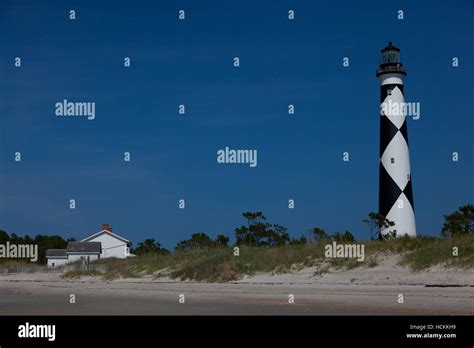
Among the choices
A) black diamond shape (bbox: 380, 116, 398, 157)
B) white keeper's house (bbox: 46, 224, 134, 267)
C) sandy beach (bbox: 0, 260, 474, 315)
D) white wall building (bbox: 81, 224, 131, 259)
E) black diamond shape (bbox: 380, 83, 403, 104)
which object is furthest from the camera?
white wall building (bbox: 81, 224, 131, 259)

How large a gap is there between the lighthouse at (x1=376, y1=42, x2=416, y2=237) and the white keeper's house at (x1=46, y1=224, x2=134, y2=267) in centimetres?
3249

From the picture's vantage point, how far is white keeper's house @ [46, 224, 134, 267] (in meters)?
57.2

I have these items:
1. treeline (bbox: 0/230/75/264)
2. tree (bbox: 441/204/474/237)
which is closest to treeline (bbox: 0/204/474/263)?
tree (bbox: 441/204/474/237)

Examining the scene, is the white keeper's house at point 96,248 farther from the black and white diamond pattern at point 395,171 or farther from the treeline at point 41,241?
the black and white diamond pattern at point 395,171

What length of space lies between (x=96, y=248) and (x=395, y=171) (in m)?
34.4

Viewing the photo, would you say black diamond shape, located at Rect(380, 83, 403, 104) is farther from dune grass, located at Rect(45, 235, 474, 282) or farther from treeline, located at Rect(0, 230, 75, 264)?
treeline, located at Rect(0, 230, 75, 264)

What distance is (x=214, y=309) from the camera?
49.1ft

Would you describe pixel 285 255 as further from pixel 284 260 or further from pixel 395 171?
pixel 395 171

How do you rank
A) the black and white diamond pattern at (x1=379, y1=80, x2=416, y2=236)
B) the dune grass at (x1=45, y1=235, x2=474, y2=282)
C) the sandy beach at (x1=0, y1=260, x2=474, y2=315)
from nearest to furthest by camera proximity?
the sandy beach at (x1=0, y1=260, x2=474, y2=315) < the dune grass at (x1=45, y1=235, x2=474, y2=282) < the black and white diamond pattern at (x1=379, y1=80, x2=416, y2=236)

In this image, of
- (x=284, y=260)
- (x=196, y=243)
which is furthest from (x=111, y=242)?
(x=284, y=260)

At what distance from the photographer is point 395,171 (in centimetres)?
3069

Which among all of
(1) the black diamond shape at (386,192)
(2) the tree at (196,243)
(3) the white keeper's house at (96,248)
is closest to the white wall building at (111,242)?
(3) the white keeper's house at (96,248)
